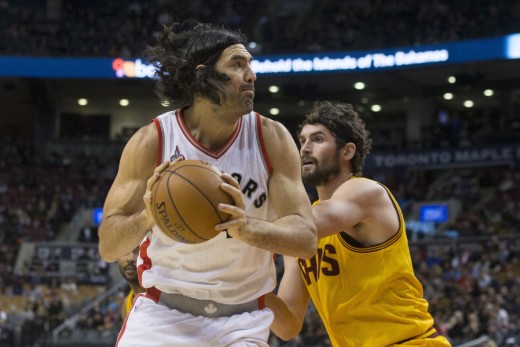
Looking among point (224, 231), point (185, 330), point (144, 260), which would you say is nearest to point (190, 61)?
point (224, 231)

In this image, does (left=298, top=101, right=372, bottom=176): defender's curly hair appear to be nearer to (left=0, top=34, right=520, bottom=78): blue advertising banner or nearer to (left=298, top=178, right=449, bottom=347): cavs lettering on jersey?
(left=298, top=178, right=449, bottom=347): cavs lettering on jersey

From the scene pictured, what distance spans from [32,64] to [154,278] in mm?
24326

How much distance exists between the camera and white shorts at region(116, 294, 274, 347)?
335 cm

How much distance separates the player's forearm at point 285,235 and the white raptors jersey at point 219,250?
0.24 m

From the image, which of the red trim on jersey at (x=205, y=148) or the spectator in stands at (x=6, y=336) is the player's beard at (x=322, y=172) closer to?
the red trim on jersey at (x=205, y=148)

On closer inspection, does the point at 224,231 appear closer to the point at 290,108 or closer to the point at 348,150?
the point at 348,150

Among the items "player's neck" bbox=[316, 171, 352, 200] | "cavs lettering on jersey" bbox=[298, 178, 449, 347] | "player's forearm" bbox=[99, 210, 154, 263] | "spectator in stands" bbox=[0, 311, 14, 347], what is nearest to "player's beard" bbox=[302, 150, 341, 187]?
"player's neck" bbox=[316, 171, 352, 200]

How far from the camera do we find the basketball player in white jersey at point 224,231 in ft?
11.0

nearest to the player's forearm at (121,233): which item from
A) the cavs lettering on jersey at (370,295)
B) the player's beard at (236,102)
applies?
the player's beard at (236,102)

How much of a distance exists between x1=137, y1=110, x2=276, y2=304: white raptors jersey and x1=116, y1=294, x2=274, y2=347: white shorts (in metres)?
0.09

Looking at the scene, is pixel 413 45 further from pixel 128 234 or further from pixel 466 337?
pixel 128 234

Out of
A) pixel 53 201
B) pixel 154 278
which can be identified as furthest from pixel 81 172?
pixel 154 278

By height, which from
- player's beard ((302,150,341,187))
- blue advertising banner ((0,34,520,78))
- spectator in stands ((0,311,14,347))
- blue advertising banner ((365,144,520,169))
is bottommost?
spectator in stands ((0,311,14,347))

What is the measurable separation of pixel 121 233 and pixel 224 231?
1.41 ft
